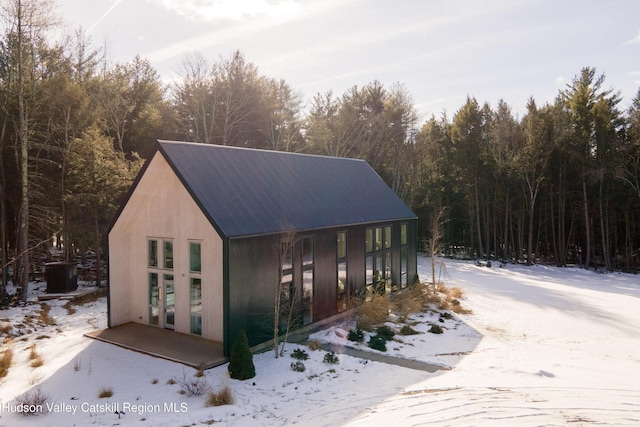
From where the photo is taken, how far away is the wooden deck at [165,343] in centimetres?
967

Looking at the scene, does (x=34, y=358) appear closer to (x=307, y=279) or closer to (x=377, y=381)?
(x=307, y=279)

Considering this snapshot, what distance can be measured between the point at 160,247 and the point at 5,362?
412 cm

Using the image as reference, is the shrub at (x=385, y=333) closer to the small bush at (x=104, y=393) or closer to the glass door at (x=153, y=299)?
the glass door at (x=153, y=299)

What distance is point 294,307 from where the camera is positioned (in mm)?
11992

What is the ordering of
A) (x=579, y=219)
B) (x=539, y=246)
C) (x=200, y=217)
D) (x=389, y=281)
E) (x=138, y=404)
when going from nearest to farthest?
(x=138, y=404) → (x=200, y=217) → (x=389, y=281) → (x=579, y=219) → (x=539, y=246)

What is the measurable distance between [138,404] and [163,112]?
24751mm

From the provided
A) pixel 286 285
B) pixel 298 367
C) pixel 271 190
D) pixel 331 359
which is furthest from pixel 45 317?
pixel 331 359

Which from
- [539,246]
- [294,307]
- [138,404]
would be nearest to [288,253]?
[294,307]

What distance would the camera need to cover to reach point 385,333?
40.7 ft

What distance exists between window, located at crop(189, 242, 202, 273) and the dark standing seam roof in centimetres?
122

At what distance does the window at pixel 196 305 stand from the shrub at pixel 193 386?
2.30 m

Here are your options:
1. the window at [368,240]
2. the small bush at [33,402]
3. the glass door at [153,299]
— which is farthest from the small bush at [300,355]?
the window at [368,240]

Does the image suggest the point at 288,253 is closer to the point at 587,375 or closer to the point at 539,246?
the point at 587,375

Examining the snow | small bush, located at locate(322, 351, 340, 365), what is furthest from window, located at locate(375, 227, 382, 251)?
small bush, located at locate(322, 351, 340, 365)
